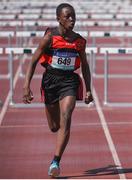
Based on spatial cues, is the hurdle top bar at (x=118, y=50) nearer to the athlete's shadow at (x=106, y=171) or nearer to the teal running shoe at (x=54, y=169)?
the athlete's shadow at (x=106, y=171)

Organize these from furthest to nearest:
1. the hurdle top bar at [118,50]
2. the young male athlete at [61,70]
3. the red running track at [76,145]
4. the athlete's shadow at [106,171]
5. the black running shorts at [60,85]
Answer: the hurdle top bar at [118,50]
the red running track at [76,145]
the athlete's shadow at [106,171]
the black running shorts at [60,85]
the young male athlete at [61,70]

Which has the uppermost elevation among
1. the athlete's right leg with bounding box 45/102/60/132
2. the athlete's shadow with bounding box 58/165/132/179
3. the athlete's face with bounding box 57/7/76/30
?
the athlete's face with bounding box 57/7/76/30

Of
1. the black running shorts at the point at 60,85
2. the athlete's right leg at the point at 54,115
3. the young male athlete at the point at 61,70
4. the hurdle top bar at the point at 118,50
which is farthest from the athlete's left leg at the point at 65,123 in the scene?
the hurdle top bar at the point at 118,50

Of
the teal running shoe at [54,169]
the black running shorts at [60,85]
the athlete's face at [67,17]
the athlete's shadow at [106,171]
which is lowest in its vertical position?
the athlete's shadow at [106,171]

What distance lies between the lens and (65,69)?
8.48 meters

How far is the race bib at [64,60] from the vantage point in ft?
27.5

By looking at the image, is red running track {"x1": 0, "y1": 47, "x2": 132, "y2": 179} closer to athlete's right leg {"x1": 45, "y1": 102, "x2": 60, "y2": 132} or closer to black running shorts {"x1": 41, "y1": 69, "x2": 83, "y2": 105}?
athlete's right leg {"x1": 45, "y1": 102, "x2": 60, "y2": 132}

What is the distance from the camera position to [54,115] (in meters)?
8.73

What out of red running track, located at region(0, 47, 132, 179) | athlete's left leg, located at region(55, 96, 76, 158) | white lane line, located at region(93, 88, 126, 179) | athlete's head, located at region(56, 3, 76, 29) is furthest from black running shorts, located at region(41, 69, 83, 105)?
white lane line, located at region(93, 88, 126, 179)

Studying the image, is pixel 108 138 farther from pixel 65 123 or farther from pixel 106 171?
pixel 65 123

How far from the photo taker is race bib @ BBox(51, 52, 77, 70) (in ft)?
27.5

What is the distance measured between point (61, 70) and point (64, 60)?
0.51 ft

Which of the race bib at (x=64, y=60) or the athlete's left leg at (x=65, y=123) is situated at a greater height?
the race bib at (x=64, y=60)

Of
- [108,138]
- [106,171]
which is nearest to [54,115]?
[106,171]
